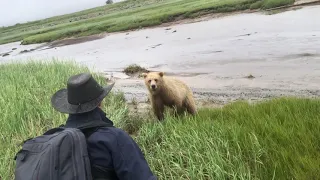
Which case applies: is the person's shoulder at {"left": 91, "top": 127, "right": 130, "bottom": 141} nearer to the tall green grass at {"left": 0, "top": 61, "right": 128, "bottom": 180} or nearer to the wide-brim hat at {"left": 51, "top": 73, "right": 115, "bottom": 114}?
the wide-brim hat at {"left": 51, "top": 73, "right": 115, "bottom": 114}

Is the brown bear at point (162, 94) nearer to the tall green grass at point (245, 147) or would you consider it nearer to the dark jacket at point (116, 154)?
the tall green grass at point (245, 147)

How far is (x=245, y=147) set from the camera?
518 cm

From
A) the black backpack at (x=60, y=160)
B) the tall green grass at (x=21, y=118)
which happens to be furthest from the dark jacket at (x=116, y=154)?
the tall green grass at (x=21, y=118)

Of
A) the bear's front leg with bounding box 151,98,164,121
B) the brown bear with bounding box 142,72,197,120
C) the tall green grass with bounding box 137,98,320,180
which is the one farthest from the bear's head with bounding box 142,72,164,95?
the tall green grass with bounding box 137,98,320,180

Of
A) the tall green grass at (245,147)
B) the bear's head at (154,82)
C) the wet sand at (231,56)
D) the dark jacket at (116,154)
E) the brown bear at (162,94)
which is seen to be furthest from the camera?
the wet sand at (231,56)

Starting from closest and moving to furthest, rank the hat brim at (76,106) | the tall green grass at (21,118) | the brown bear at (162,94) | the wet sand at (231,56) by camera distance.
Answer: the hat brim at (76,106) < the tall green grass at (21,118) < the brown bear at (162,94) < the wet sand at (231,56)

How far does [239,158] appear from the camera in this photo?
5.06m

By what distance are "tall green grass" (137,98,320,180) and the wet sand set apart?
4.40m

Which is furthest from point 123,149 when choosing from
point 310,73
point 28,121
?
point 310,73

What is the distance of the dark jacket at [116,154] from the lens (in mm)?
3236

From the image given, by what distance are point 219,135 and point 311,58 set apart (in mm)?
9653

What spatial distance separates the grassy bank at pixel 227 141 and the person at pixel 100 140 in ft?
5.49

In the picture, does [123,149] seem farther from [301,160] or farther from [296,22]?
[296,22]

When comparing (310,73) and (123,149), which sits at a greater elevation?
(123,149)
